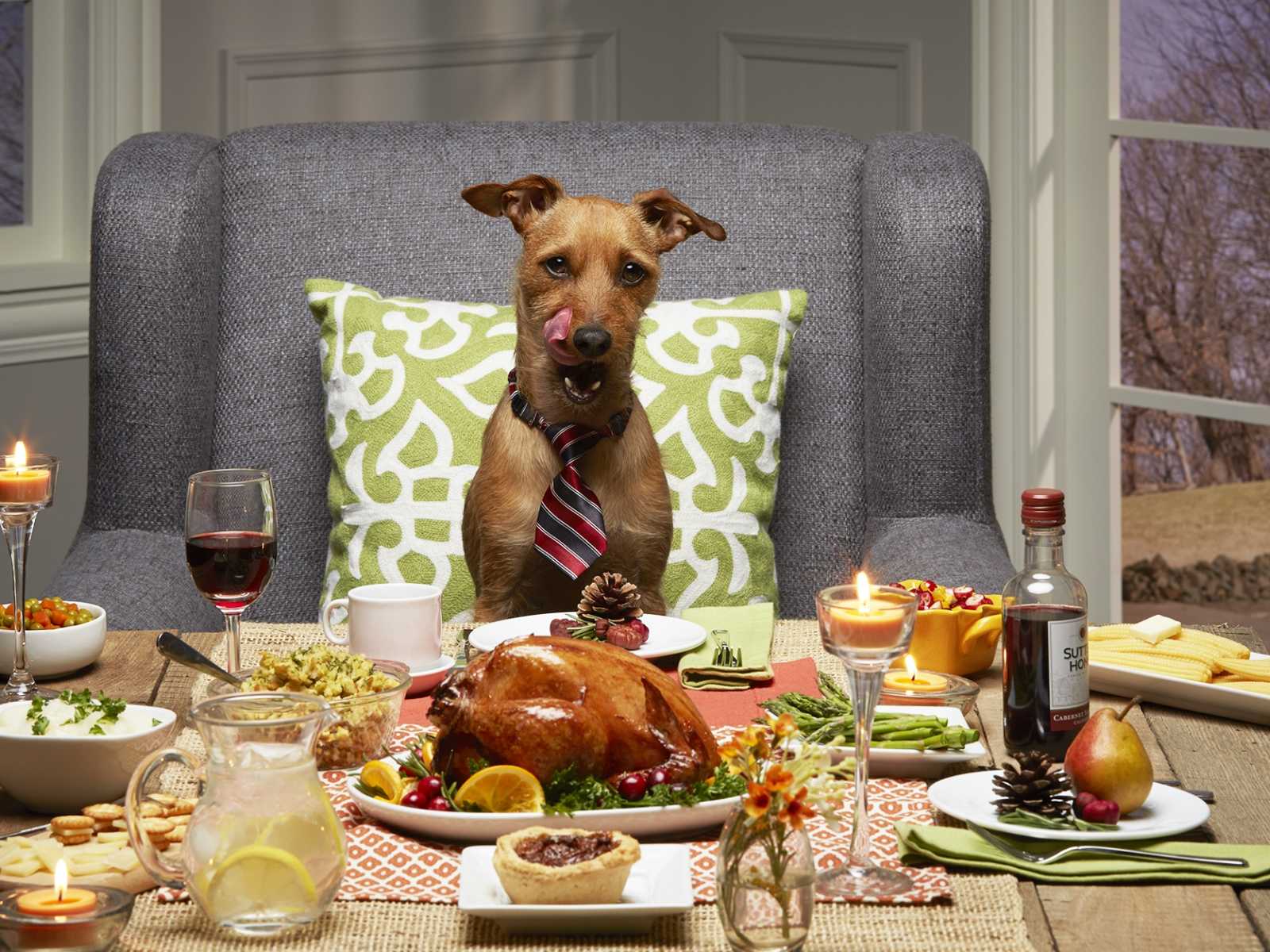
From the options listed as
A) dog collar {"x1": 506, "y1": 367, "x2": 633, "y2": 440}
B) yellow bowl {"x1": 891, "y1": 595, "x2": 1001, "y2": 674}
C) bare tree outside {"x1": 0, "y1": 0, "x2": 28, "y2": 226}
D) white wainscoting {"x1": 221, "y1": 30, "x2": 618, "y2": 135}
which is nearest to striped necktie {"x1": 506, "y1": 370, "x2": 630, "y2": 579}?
dog collar {"x1": 506, "y1": 367, "x2": 633, "y2": 440}

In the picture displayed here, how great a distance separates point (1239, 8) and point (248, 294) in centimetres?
192

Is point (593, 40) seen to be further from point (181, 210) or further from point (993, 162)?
point (181, 210)

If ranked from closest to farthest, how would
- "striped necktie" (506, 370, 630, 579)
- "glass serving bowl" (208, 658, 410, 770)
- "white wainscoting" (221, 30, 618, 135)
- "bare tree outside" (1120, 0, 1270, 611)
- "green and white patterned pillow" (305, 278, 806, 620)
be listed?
1. "glass serving bowl" (208, 658, 410, 770)
2. "striped necktie" (506, 370, 630, 579)
3. "green and white patterned pillow" (305, 278, 806, 620)
4. "bare tree outside" (1120, 0, 1270, 611)
5. "white wainscoting" (221, 30, 618, 135)

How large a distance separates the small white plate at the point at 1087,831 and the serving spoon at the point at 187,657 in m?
0.59

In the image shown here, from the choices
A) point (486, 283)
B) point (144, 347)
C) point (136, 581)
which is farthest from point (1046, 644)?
point (144, 347)

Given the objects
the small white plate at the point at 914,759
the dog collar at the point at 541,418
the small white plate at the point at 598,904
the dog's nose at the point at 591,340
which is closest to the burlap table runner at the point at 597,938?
the small white plate at the point at 598,904

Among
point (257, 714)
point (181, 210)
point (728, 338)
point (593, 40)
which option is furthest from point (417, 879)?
point (593, 40)

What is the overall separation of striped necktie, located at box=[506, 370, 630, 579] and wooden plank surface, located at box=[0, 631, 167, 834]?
45 cm

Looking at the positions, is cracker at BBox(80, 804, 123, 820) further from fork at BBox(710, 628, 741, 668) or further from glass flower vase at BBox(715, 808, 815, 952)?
fork at BBox(710, 628, 741, 668)

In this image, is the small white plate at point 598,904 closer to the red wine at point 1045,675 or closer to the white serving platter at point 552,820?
the white serving platter at point 552,820

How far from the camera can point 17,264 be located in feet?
11.7

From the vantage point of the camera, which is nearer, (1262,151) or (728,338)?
(728,338)

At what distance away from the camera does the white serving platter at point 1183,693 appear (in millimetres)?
1408

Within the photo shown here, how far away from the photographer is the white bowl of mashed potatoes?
113cm
